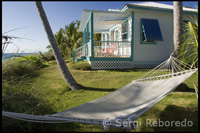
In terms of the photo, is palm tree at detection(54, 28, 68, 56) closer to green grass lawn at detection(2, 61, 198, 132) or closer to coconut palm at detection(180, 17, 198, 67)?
green grass lawn at detection(2, 61, 198, 132)

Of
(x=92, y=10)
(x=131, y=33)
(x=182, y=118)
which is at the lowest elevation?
(x=182, y=118)

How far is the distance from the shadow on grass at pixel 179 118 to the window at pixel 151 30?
5635mm

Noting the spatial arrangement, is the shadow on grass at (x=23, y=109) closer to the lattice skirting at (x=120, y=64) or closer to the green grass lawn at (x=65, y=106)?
the green grass lawn at (x=65, y=106)

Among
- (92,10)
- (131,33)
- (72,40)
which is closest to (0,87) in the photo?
(92,10)

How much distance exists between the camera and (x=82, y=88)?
496cm

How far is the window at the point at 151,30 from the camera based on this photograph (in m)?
8.15

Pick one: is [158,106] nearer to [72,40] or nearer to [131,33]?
[131,33]

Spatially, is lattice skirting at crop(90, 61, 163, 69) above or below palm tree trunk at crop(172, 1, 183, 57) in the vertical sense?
below

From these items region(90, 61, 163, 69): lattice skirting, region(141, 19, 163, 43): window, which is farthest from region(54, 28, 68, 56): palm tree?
region(141, 19, 163, 43): window

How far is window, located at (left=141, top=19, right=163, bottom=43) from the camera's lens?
8.15m

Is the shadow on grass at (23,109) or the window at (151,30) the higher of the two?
the window at (151,30)

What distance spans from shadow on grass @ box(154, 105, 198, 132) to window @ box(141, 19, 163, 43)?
5.64 metres

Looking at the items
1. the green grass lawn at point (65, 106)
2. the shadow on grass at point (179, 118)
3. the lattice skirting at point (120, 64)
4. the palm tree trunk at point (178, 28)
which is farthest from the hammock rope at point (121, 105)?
the lattice skirting at point (120, 64)

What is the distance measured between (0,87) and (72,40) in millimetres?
17960
